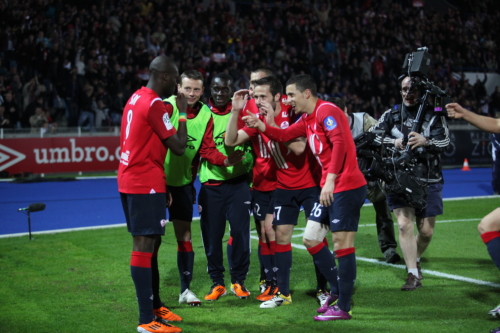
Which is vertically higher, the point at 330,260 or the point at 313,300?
the point at 330,260

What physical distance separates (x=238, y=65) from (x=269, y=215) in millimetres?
17269

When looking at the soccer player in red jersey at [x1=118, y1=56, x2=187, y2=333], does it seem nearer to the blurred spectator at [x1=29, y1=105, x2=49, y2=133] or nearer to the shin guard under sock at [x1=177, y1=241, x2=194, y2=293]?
the shin guard under sock at [x1=177, y1=241, x2=194, y2=293]

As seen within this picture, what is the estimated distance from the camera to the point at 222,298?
20.5ft

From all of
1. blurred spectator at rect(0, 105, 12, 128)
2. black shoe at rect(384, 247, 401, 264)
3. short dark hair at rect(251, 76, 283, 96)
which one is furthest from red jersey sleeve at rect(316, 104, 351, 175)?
blurred spectator at rect(0, 105, 12, 128)

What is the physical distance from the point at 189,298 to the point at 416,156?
3049 mm

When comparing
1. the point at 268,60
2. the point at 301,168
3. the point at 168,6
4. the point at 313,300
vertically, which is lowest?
the point at 313,300

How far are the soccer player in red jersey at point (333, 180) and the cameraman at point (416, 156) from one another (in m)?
1.40

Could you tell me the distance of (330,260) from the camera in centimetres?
566

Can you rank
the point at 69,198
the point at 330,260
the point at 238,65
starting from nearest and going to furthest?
1. the point at 330,260
2. the point at 69,198
3. the point at 238,65

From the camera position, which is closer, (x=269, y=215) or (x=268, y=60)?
(x=269, y=215)

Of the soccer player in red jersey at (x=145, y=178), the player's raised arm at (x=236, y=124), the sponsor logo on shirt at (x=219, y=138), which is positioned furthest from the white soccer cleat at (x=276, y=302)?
the sponsor logo on shirt at (x=219, y=138)

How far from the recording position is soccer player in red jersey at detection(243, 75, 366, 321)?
16.9ft

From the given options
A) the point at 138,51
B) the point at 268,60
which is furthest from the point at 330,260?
the point at 268,60

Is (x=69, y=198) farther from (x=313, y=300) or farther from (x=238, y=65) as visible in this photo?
(x=238, y=65)
